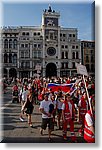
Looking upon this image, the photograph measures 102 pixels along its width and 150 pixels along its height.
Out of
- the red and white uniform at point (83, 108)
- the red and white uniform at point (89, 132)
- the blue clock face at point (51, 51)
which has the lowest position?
the red and white uniform at point (89, 132)

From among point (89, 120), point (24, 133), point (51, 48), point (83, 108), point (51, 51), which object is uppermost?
point (51, 48)

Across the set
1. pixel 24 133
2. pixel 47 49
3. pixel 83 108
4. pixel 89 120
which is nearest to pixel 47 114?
pixel 24 133

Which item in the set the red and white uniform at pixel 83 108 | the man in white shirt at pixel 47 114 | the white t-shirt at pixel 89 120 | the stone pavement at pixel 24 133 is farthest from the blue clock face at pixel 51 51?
the white t-shirt at pixel 89 120

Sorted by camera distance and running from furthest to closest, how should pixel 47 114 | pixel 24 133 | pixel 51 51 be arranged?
1. pixel 51 51
2. pixel 24 133
3. pixel 47 114

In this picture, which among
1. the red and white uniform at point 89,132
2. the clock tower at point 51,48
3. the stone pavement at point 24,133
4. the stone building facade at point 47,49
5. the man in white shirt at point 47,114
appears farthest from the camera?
the clock tower at point 51,48

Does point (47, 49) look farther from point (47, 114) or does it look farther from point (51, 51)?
point (47, 114)

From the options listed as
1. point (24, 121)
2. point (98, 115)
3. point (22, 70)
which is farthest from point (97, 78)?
point (22, 70)

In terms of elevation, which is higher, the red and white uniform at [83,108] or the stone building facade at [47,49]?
the stone building facade at [47,49]

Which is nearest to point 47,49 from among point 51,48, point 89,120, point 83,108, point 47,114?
point 51,48

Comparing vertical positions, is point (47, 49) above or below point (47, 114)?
above

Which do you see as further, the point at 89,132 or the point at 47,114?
the point at 47,114

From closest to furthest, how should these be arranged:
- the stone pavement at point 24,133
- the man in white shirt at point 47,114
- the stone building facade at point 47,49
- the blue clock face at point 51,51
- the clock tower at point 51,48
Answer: the stone pavement at point 24,133 < the man in white shirt at point 47,114 < the stone building facade at point 47,49 < the clock tower at point 51,48 < the blue clock face at point 51,51

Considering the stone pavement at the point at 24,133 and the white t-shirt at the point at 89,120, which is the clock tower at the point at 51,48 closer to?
the stone pavement at the point at 24,133

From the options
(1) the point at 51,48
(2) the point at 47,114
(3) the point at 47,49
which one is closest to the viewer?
(2) the point at 47,114
